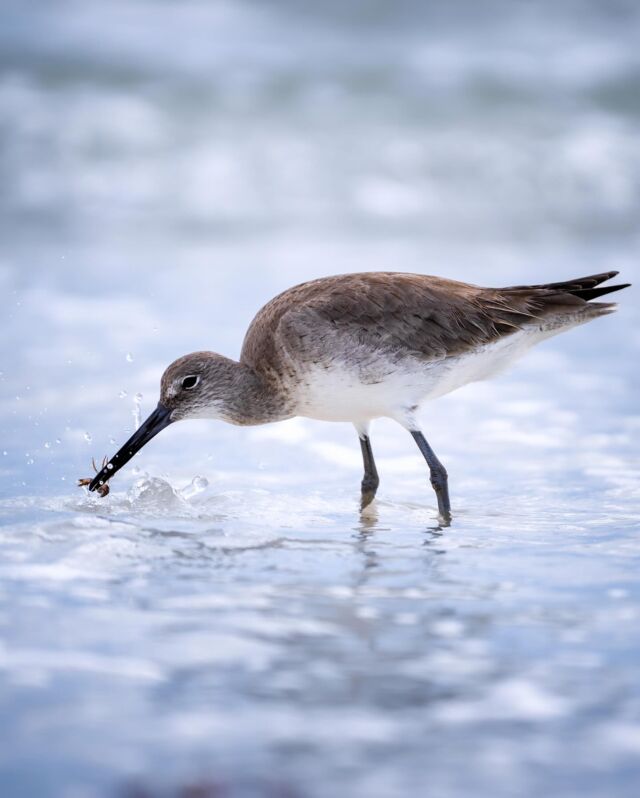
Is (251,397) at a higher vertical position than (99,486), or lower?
higher

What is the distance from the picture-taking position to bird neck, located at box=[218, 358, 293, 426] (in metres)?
6.46

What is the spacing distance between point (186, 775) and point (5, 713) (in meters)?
0.62

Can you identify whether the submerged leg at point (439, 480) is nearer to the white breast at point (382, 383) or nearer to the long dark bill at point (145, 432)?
the white breast at point (382, 383)

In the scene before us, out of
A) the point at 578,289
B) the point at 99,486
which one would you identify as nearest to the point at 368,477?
the point at 99,486

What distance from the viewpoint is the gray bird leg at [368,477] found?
21.8 feet

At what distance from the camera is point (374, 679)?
366 centimetres

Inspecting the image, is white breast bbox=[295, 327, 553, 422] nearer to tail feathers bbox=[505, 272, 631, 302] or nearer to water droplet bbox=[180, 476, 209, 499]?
tail feathers bbox=[505, 272, 631, 302]

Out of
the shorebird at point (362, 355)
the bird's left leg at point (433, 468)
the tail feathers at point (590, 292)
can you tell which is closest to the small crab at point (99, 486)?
the shorebird at point (362, 355)

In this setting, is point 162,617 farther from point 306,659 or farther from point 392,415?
point 392,415

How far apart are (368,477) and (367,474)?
0.02 m

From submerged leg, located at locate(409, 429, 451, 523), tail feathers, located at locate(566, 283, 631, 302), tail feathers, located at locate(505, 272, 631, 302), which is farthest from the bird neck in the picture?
tail feathers, located at locate(566, 283, 631, 302)

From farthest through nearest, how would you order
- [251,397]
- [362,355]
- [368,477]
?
[368,477] < [251,397] < [362,355]

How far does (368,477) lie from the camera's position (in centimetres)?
679

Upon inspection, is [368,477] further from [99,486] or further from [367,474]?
[99,486]
